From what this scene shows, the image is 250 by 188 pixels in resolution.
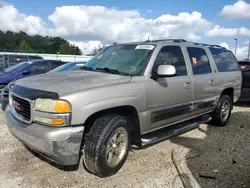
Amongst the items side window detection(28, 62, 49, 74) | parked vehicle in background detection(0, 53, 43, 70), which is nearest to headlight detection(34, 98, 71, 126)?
side window detection(28, 62, 49, 74)

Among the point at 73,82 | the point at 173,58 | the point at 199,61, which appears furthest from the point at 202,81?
the point at 73,82

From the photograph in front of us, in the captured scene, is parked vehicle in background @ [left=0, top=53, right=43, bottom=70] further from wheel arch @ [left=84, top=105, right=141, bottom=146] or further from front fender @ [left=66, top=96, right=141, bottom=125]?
front fender @ [left=66, top=96, right=141, bottom=125]

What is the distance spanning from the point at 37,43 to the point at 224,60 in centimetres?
7621

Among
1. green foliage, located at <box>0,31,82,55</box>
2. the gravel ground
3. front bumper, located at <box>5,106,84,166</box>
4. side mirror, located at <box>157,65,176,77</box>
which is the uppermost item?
green foliage, located at <box>0,31,82,55</box>

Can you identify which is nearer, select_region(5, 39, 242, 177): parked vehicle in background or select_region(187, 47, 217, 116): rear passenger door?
select_region(5, 39, 242, 177): parked vehicle in background

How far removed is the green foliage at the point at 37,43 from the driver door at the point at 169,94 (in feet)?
167

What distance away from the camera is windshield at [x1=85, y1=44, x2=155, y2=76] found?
3703 mm

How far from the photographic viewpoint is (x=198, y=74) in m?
4.69

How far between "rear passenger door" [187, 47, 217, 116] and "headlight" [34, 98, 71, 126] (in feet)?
8.87

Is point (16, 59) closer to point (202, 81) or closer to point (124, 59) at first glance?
point (124, 59)

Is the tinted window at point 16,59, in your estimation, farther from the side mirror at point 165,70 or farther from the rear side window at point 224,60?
the side mirror at point 165,70

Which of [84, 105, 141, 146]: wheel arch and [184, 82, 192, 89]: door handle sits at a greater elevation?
[184, 82, 192, 89]: door handle

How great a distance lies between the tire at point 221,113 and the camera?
18.4ft

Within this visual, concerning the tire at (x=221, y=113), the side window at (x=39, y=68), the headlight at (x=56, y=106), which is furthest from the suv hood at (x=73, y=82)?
the side window at (x=39, y=68)
